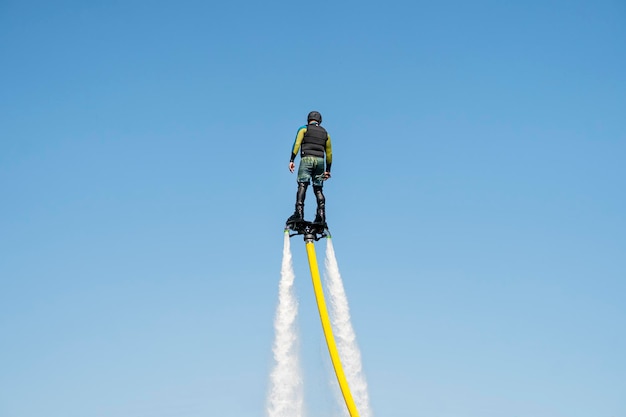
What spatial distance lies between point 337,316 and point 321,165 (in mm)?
5784

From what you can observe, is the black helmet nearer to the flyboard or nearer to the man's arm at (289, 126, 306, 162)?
the man's arm at (289, 126, 306, 162)

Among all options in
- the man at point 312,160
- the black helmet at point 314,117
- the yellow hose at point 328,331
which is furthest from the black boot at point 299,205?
the black helmet at point 314,117

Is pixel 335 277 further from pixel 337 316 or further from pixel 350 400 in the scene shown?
pixel 350 400

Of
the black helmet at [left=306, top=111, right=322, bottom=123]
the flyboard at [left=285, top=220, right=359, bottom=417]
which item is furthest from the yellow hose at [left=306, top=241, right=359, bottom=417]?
the black helmet at [left=306, top=111, right=322, bottom=123]

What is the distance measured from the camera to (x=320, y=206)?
30.8 metres

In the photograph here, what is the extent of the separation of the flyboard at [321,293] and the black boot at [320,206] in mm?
195

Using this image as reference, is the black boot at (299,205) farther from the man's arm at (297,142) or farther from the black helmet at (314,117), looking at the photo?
the black helmet at (314,117)

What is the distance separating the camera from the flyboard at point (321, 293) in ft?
96.4

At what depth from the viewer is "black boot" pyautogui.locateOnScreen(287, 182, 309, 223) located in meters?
30.3

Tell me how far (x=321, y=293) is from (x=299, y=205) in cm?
336

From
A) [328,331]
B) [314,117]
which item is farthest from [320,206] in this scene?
[328,331]

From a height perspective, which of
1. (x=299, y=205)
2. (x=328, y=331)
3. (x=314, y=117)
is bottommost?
(x=328, y=331)

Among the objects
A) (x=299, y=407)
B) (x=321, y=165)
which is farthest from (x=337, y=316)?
(x=321, y=165)

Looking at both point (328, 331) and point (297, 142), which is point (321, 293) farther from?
point (297, 142)
